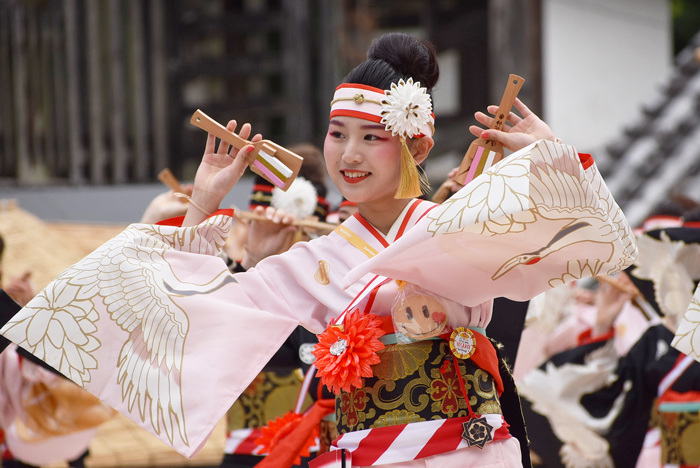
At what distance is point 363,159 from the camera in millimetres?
1771

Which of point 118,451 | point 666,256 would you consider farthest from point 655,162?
point 118,451

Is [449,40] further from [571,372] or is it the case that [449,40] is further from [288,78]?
[571,372]

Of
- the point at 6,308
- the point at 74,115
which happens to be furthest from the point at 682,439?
the point at 74,115

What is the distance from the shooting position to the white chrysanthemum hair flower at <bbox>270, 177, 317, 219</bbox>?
2.87 m

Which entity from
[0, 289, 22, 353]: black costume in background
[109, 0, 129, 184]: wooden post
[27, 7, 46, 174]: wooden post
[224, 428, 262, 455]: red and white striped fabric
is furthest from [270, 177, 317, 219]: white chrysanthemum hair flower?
[27, 7, 46, 174]: wooden post

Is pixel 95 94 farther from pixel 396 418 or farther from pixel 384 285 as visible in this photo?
pixel 396 418

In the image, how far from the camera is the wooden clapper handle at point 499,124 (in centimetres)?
172

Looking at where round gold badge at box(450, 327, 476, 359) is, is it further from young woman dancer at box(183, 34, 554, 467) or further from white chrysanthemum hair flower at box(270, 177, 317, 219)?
white chrysanthemum hair flower at box(270, 177, 317, 219)

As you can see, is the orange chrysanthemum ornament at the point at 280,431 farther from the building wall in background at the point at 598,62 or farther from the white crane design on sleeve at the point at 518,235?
the building wall in background at the point at 598,62

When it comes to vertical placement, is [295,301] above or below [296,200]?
above

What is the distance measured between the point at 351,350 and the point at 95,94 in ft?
22.1

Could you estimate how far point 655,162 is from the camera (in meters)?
6.70

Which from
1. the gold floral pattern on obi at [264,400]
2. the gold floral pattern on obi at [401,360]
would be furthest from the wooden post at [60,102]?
the gold floral pattern on obi at [401,360]

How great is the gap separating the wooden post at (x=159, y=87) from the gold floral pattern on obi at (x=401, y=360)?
628 centimetres
